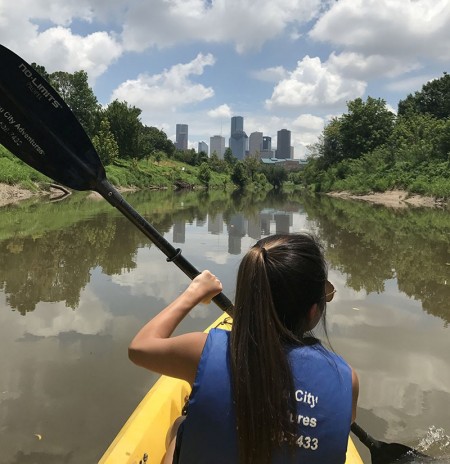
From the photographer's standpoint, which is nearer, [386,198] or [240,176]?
[386,198]

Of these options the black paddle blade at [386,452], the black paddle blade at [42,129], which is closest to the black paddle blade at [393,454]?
the black paddle blade at [386,452]

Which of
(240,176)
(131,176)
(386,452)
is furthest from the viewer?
(240,176)

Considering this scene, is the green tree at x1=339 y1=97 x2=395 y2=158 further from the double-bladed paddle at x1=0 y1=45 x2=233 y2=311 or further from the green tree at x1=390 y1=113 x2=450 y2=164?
the double-bladed paddle at x1=0 y1=45 x2=233 y2=311

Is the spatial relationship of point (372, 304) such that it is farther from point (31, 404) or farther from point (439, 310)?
point (31, 404)

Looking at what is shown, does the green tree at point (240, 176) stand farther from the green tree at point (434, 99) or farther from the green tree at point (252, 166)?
the green tree at point (434, 99)

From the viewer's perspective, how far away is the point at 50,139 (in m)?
2.13

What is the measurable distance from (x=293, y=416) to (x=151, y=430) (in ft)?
3.88

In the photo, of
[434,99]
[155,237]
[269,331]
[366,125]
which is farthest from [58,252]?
[434,99]

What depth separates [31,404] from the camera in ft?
10.2

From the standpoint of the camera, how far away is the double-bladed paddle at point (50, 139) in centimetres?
197

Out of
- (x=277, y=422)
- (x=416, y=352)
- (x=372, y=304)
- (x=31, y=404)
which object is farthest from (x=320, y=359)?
(x=372, y=304)

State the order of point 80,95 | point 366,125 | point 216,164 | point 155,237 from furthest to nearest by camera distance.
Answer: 1. point 216,164
2. point 80,95
3. point 366,125
4. point 155,237

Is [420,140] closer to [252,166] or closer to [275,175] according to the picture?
[252,166]

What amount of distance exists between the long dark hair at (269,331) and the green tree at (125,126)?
47.9 m
